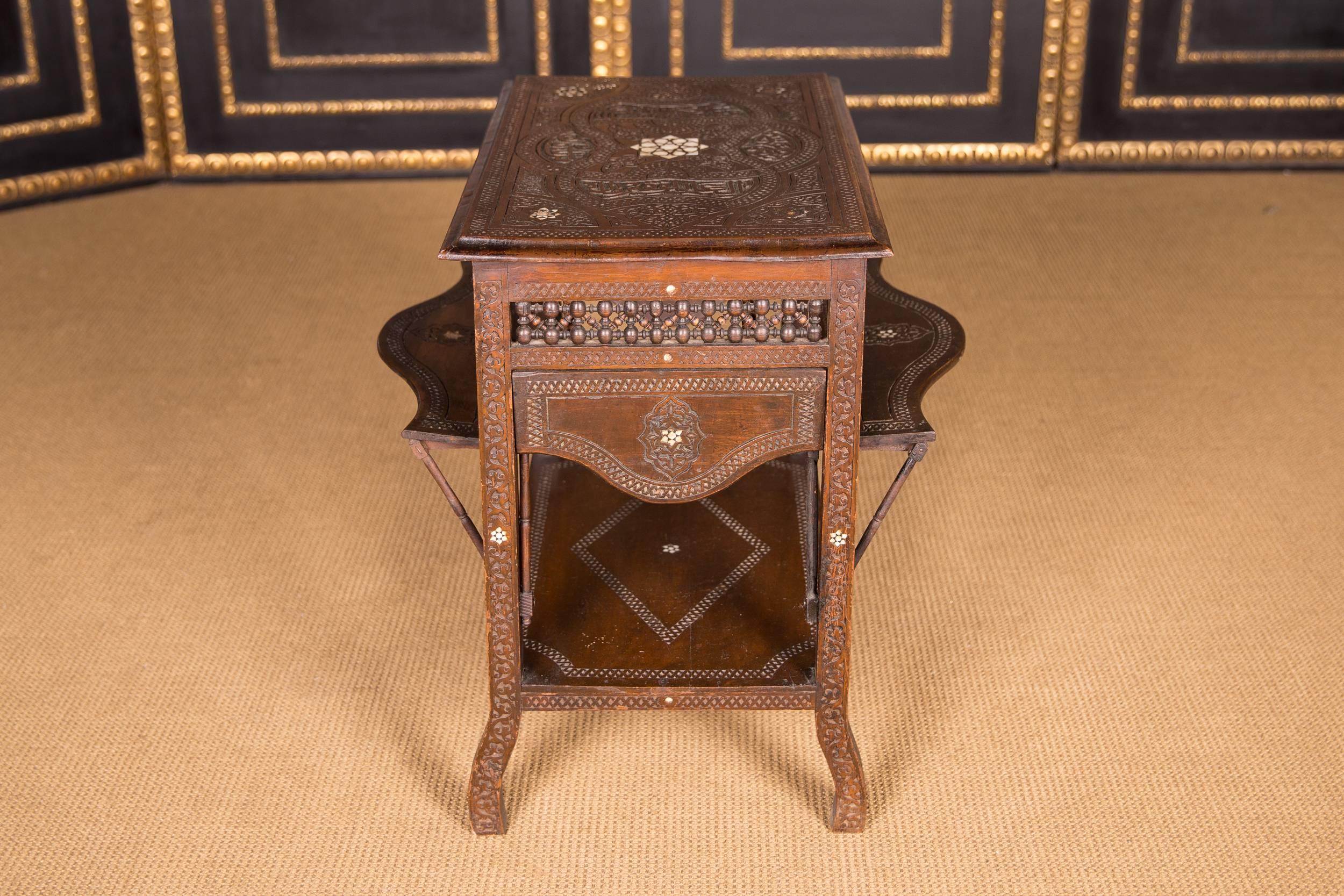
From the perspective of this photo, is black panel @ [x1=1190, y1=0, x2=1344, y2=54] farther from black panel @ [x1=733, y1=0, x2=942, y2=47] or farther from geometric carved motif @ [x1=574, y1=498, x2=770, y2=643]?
geometric carved motif @ [x1=574, y1=498, x2=770, y2=643]

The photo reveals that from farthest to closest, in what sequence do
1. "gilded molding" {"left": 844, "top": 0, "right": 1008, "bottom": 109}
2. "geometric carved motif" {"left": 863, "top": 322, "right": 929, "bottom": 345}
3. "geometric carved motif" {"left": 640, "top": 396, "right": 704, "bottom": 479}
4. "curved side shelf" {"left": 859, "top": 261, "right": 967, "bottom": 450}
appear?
"gilded molding" {"left": 844, "top": 0, "right": 1008, "bottom": 109} < "geometric carved motif" {"left": 863, "top": 322, "right": 929, "bottom": 345} < "curved side shelf" {"left": 859, "top": 261, "right": 967, "bottom": 450} < "geometric carved motif" {"left": 640, "top": 396, "right": 704, "bottom": 479}

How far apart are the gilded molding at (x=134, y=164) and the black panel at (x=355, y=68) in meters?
0.09

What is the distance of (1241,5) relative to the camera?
4.80 metres

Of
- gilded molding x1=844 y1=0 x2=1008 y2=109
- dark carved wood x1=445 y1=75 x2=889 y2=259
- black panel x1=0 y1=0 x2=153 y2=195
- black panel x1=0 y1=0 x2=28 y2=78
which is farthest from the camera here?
gilded molding x1=844 y1=0 x2=1008 y2=109

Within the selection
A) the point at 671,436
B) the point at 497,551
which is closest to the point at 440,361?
the point at 497,551

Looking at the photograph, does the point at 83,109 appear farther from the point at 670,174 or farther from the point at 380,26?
the point at 670,174

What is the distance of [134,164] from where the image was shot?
4.91 m

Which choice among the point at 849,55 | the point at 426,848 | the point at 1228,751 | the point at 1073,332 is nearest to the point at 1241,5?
the point at 849,55

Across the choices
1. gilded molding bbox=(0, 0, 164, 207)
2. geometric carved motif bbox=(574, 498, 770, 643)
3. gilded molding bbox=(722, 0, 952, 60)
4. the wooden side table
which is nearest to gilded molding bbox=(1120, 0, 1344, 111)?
gilded molding bbox=(722, 0, 952, 60)

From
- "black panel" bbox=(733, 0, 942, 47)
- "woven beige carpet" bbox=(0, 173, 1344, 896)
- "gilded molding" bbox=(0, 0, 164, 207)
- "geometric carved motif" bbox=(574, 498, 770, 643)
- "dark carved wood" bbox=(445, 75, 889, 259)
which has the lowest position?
"woven beige carpet" bbox=(0, 173, 1344, 896)

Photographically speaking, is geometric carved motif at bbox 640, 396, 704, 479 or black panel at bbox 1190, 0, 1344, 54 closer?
geometric carved motif at bbox 640, 396, 704, 479

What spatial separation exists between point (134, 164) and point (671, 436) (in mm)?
3366

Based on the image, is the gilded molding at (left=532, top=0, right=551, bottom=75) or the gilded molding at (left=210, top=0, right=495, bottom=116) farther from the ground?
the gilded molding at (left=532, top=0, right=551, bottom=75)

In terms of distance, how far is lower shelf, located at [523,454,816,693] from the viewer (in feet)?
Result: 7.74
